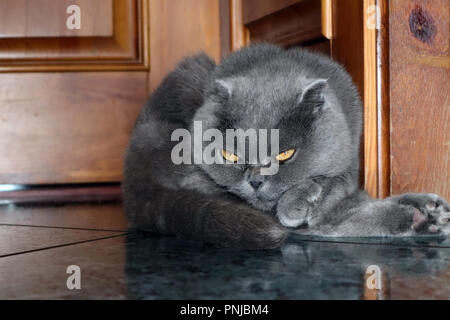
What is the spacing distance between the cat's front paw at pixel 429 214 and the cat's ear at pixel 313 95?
0.87 feet

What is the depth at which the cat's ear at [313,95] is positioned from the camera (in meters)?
1.00

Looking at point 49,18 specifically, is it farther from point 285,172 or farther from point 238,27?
point 285,172

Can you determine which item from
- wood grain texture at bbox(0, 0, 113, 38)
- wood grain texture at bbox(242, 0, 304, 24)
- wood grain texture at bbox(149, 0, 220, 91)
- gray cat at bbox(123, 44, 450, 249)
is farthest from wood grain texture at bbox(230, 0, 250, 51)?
gray cat at bbox(123, 44, 450, 249)

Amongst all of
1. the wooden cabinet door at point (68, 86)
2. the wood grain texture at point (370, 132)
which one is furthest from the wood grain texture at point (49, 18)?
the wood grain texture at point (370, 132)

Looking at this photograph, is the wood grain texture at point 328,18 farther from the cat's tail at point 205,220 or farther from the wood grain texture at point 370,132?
the cat's tail at point 205,220

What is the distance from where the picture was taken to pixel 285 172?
1.02 m

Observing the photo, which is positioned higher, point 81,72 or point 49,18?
point 49,18

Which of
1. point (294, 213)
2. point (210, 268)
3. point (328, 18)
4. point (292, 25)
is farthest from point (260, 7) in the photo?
point (210, 268)

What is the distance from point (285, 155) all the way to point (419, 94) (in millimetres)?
392

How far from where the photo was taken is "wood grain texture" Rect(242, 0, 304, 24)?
1.46 metres

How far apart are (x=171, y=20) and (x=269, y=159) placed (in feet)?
3.43

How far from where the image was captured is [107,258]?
2.86 feet

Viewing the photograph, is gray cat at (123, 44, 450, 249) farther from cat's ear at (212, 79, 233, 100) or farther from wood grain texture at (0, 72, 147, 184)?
wood grain texture at (0, 72, 147, 184)
